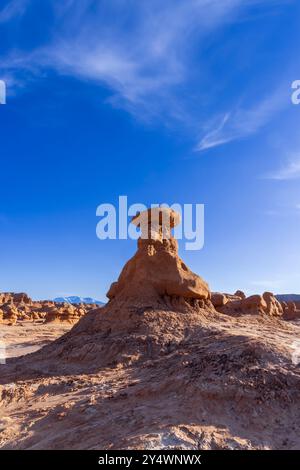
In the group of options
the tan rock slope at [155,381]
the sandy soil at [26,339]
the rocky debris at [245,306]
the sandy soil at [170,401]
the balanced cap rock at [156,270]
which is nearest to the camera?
the sandy soil at [170,401]

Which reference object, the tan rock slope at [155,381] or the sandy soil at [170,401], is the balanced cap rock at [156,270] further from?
the sandy soil at [170,401]

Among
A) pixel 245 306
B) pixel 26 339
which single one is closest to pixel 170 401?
pixel 245 306

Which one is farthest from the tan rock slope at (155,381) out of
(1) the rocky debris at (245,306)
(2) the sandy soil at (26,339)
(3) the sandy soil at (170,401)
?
(1) the rocky debris at (245,306)

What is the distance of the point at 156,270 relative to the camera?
10.9m

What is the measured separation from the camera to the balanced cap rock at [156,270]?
34.9 feet

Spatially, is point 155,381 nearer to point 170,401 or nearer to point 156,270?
point 170,401

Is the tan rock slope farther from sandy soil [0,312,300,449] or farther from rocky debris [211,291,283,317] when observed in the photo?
rocky debris [211,291,283,317]

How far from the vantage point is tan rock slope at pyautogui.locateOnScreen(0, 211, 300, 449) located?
14.8 feet

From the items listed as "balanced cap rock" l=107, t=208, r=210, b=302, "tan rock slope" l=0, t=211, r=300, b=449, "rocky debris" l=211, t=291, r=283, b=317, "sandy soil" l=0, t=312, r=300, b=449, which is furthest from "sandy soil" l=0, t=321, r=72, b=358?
"rocky debris" l=211, t=291, r=283, b=317

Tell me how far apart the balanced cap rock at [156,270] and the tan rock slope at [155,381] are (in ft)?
0.14

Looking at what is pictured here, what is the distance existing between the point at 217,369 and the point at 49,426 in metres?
2.69

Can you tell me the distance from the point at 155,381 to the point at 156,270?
16.5ft

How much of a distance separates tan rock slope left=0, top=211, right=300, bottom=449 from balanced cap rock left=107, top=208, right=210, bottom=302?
0.04m
